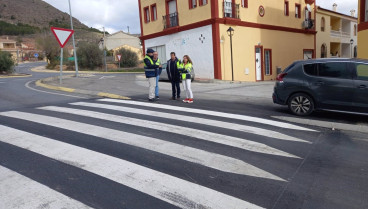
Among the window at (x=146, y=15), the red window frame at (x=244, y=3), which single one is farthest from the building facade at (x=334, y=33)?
the window at (x=146, y=15)

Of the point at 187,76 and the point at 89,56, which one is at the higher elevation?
the point at 89,56

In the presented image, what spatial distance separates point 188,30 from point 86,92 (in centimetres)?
1016

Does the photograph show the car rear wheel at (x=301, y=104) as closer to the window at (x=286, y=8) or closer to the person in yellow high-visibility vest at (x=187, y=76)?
the person in yellow high-visibility vest at (x=187, y=76)

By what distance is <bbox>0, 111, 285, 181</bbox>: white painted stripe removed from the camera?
170 inches

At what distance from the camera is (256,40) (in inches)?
851

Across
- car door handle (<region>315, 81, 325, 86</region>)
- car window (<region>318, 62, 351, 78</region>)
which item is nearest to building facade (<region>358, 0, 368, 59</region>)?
car window (<region>318, 62, 351, 78</region>)

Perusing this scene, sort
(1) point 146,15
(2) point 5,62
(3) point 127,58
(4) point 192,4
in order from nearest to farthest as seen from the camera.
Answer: (4) point 192,4, (1) point 146,15, (2) point 5,62, (3) point 127,58

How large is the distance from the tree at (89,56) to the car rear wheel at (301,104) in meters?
39.0

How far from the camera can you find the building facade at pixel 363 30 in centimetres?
1473

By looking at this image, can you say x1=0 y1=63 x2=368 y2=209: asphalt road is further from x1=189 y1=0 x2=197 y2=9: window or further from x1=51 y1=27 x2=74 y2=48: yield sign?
x1=189 y1=0 x2=197 y2=9: window

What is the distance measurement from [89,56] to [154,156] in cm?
4147

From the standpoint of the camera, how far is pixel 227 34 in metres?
19.3

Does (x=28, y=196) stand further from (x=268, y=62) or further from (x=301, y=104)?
(x=268, y=62)

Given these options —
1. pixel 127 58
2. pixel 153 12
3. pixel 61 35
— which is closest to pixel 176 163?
pixel 61 35
